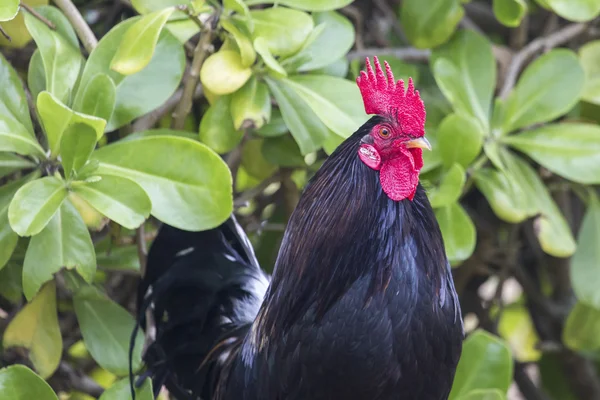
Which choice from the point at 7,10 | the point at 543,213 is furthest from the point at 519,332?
the point at 7,10

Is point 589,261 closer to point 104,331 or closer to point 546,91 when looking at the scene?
point 546,91

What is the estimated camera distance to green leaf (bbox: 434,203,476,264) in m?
1.61

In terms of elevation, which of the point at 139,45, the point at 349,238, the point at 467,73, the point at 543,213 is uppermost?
the point at 139,45

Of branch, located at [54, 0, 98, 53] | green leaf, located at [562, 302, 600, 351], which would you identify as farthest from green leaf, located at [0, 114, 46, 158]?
green leaf, located at [562, 302, 600, 351]

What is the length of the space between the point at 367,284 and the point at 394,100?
0.91 ft

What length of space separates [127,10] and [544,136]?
3.05ft

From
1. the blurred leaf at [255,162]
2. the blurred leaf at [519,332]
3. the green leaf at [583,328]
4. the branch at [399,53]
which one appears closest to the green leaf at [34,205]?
the blurred leaf at [255,162]

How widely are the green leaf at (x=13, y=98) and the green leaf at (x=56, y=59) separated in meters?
0.05

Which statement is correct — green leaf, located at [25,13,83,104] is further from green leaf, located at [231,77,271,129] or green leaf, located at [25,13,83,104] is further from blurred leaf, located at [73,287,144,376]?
blurred leaf, located at [73,287,144,376]

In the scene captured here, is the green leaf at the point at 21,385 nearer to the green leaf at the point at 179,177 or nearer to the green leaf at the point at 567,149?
the green leaf at the point at 179,177

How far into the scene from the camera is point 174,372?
5.44 feet

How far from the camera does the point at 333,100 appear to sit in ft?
4.91

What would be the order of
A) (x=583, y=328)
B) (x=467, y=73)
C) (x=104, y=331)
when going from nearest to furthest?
(x=104, y=331) → (x=467, y=73) → (x=583, y=328)

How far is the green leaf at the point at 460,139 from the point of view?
1.59 m
